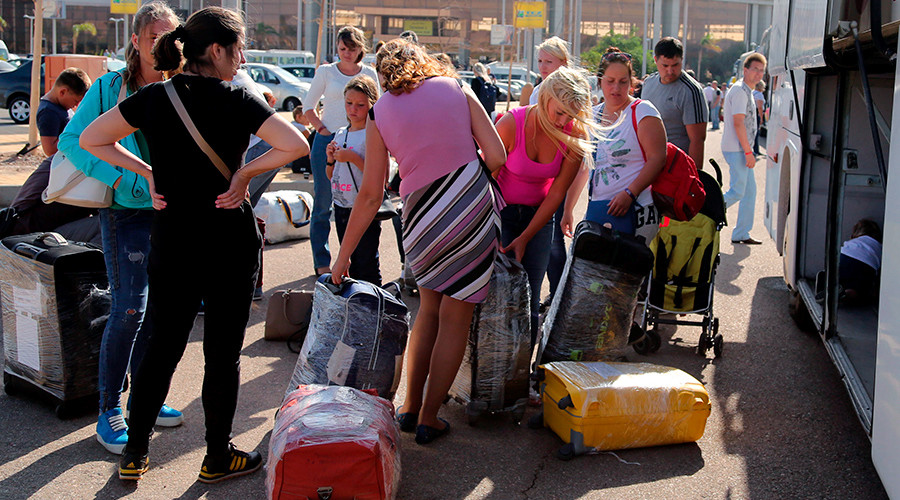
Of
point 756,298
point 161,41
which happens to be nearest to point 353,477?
point 161,41

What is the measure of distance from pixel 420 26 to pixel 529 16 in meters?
74.7

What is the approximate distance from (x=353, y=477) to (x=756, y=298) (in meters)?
4.85

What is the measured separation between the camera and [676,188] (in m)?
4.93

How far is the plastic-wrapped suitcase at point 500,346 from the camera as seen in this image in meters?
4.23

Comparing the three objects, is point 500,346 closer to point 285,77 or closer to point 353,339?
point 353,339

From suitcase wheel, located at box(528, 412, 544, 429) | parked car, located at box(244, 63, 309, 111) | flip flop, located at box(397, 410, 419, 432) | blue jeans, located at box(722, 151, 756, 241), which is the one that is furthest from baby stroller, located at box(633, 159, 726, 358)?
parked car, located at box(244, 63, 309, 111)

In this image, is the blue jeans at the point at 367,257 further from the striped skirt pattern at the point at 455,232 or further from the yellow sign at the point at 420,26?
the yellow sign at the point at 420,26

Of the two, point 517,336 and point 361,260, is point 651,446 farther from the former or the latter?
point 361,260

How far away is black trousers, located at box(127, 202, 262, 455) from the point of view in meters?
3.47

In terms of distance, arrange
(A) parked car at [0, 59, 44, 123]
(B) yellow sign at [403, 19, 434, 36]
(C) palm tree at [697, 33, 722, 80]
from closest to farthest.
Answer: (A) parked car at [0, 59, 44, 123]
(C) palm tree at [697, 33, 722, 80]
(B) yellow sign at [403, 19, 434, 36]

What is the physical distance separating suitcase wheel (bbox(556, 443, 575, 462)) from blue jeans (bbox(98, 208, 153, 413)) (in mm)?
1931

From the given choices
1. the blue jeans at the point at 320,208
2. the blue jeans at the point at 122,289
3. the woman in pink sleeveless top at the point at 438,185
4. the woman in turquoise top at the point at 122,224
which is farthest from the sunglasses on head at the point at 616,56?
the blue jeans at the point at 122,289

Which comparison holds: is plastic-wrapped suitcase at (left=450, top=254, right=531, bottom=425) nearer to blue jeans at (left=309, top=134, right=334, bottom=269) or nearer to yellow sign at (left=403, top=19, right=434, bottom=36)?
blue jeans at (left=309, top=134, right=334, bottom=269)

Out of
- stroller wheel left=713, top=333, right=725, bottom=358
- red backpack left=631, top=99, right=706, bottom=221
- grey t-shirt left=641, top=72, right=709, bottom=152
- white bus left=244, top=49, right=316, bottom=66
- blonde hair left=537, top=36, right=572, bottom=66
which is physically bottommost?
stroller wheel left=713, top=333, right=725, bottom=358
